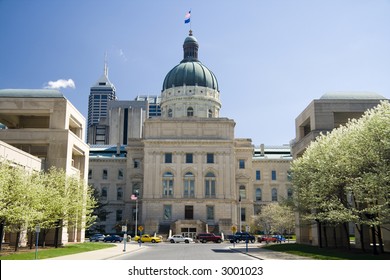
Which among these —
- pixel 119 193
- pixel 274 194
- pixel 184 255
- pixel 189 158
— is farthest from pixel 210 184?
pixel 184 255

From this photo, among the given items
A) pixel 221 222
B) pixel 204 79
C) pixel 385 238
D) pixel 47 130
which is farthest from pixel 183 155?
pixel 385 238

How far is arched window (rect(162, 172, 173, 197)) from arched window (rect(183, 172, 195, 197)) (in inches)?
104

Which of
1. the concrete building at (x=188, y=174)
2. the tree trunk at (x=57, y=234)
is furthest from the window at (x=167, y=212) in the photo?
the tree trunk at (x=57, y=234)

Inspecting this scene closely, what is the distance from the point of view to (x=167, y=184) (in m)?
90.7

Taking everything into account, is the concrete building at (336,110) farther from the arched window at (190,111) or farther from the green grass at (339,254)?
the arched window at (190,111)

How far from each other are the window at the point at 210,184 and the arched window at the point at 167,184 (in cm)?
681

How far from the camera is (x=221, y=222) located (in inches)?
3418

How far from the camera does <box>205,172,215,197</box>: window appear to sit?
90.8 meters

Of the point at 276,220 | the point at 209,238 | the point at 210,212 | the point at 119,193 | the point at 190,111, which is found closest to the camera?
the point at 209,238

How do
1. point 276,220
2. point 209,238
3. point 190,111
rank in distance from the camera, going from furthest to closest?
point 190,111
point 276,220
point 209,238

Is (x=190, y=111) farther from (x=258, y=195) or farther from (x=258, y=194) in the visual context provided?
(x=258, y=195)

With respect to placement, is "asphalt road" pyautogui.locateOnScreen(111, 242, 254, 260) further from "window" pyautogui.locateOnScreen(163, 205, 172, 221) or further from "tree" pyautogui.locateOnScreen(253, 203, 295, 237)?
"window" pyautogui.locateOnScreen(163, 205, 172, 221)

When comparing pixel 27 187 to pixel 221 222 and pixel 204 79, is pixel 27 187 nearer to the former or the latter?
pixel 221 222

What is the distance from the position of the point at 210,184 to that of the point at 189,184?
4082mm
